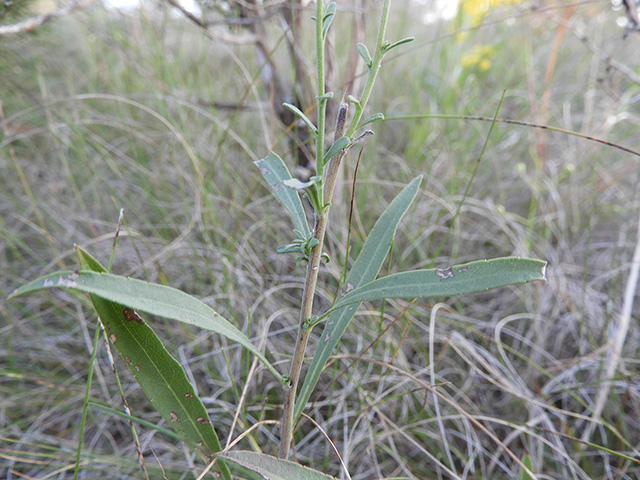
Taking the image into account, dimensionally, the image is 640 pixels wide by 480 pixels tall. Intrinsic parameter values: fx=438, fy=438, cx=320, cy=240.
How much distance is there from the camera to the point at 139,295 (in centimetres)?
43

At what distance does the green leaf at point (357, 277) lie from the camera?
0.58m

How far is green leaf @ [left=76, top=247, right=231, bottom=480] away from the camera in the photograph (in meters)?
A: 0.51

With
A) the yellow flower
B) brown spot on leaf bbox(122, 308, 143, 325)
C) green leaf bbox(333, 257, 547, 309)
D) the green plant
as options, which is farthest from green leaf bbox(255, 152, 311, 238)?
the yellow flower

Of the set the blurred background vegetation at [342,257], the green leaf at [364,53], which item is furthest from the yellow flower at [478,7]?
the green leaf at [364,53]

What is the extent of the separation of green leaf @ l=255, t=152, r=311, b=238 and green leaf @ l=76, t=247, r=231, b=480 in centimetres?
21

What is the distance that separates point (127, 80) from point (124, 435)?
165 cm

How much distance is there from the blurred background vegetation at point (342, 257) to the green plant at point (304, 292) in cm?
20

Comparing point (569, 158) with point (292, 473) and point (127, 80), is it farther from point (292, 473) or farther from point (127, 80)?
point (127, 80)

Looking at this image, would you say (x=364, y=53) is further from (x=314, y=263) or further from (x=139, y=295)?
(x=139, y=295)

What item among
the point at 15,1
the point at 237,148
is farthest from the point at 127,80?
the point at 15,1

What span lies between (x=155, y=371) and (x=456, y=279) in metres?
0.37

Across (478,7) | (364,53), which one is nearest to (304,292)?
(364,53)

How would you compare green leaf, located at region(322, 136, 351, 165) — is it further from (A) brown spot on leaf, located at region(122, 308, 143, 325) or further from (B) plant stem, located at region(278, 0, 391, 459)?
(A) brown spot on leaf, located at region(122, 308, 143, 325)

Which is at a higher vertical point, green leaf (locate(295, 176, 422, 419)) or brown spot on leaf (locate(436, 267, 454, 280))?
brown spot on leaf (locate(436, 267, 454, 280))
